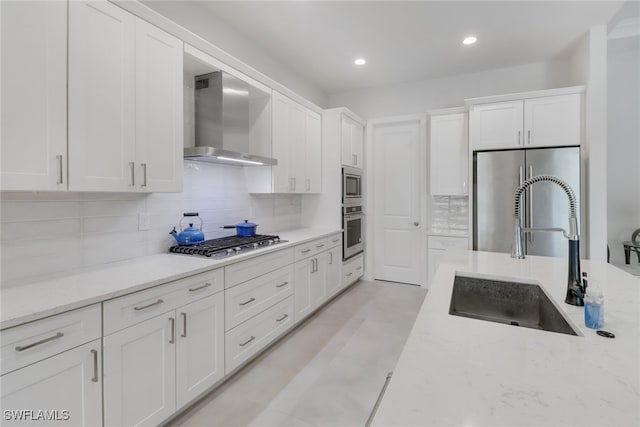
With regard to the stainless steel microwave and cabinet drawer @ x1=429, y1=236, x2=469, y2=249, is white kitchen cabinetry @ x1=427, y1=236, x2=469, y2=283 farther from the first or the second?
the stainless steel microwave

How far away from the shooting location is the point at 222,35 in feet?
9.56

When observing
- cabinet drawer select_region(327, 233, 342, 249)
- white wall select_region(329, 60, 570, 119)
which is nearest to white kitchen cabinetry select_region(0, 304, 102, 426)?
cabinet drawer select_region(327, 233, 342, 249)

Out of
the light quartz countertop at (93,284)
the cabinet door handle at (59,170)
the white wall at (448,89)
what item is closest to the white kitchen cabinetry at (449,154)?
the white wall at (448,89)

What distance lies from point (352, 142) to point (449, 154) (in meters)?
1.28

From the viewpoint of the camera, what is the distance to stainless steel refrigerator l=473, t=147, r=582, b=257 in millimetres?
3160

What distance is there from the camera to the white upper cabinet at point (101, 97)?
1510mm

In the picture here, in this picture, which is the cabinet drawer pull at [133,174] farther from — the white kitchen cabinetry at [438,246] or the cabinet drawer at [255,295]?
the white kitchen cabinetry at [438,246]

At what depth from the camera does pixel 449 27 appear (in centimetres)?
303

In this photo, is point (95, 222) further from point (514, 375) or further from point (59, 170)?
point (514, 375)

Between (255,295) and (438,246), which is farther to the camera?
(438,246)

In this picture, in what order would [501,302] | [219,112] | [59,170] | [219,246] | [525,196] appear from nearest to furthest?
[59,170]
[501,302]
[219,246]
[219,112]
[525,196]

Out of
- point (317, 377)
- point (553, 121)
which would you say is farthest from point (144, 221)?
point (553, 121)

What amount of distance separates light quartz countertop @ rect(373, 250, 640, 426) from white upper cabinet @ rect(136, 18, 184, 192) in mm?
1754

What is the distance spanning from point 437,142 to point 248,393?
352cm
